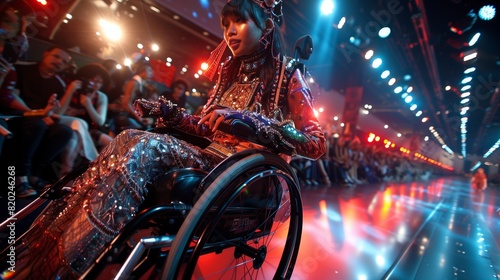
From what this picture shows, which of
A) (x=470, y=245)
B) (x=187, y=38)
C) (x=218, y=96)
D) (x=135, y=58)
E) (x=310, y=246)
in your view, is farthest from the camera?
(x=187, y=38)

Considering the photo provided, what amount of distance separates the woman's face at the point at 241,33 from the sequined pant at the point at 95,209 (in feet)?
2.15

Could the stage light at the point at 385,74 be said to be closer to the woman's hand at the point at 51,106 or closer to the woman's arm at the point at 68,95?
the woman's arm at the point at 68,95

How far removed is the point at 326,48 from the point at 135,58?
521cm

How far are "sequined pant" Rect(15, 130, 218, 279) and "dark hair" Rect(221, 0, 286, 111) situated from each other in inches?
25.4

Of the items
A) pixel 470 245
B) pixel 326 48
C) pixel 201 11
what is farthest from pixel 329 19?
pixel 470 245

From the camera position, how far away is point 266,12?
4.47 feet

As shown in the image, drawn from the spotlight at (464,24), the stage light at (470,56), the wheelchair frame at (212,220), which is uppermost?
the spotlight at (464,24)

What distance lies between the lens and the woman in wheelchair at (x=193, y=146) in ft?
2.27

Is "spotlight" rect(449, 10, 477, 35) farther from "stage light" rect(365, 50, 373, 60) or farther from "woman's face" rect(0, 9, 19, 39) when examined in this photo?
"woman's face" rect(0, 9, 19, 39)

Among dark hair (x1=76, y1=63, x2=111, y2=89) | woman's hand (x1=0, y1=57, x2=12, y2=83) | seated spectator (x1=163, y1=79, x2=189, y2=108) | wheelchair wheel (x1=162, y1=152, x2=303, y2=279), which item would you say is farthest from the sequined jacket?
seated spectator (x1=163, y1=79, x2=189, y2=108)

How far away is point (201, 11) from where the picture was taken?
4.46 meters

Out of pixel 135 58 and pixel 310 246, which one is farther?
pixel 135 58

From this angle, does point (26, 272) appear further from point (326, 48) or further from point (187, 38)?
point (326, 48)

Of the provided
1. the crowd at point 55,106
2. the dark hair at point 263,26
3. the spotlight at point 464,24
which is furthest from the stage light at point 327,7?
the dark hair at point 263,26
